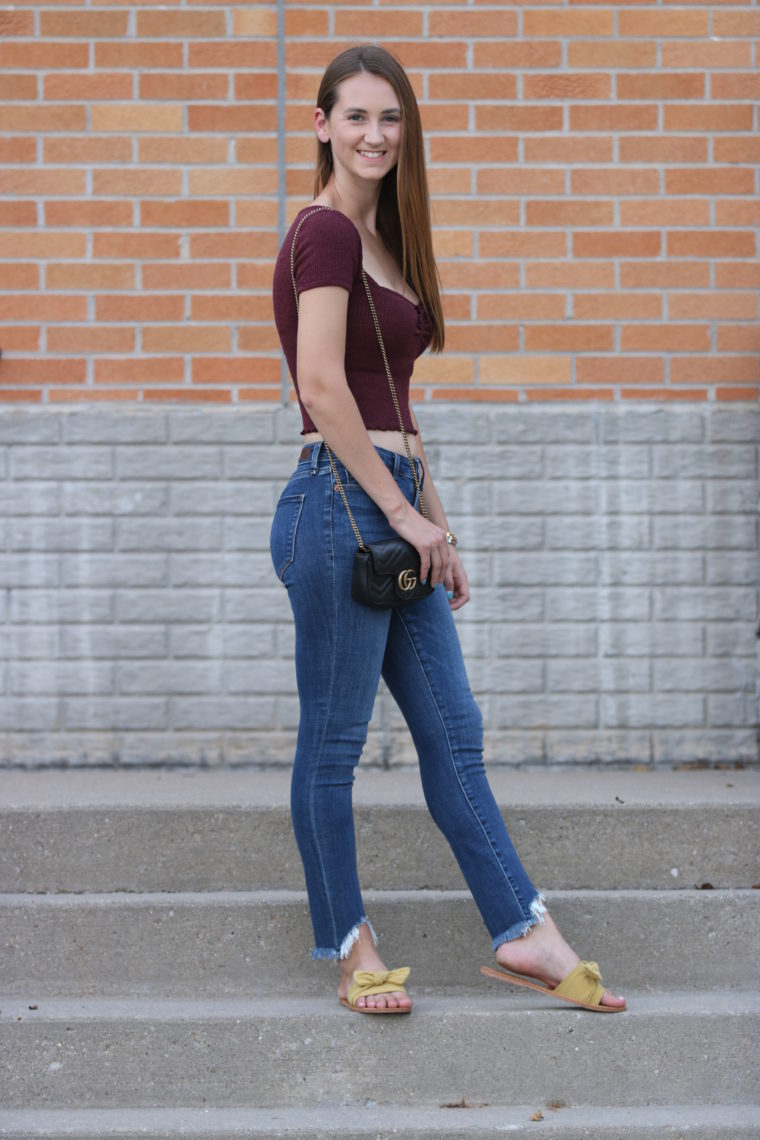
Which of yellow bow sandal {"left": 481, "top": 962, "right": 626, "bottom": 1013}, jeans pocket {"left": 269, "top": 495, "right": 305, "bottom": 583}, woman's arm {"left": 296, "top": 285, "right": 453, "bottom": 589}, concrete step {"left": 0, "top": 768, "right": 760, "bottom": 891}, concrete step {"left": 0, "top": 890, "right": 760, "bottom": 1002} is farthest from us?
concrete step {"left": 0, "top": 768, "right": 760, "bottom": 891}

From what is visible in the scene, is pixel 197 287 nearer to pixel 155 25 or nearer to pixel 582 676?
pixel 155 25

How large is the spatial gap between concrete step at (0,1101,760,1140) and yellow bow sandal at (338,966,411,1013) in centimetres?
20

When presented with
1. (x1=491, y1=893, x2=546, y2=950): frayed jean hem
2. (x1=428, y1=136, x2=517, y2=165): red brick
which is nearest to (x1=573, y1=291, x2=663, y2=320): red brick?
(x1=428, y1=136, x2=517, y2=165): red brick

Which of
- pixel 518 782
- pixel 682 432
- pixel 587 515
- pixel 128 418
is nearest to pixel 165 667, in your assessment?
pixel 128 418

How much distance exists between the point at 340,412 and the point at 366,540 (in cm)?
24

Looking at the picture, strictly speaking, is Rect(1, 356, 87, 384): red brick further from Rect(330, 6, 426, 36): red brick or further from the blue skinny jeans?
the blue skinny jeans

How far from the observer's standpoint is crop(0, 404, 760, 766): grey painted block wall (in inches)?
147

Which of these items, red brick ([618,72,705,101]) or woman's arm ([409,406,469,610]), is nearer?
woman's arm ([409,406,469,610])

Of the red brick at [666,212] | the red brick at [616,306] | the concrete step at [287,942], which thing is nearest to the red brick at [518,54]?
the red brick at [666,212]

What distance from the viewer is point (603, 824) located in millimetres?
3031

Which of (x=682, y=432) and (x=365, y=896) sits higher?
(x=682, y=432)

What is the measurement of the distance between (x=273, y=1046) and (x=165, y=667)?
1.46 meters

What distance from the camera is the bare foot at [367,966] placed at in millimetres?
2443

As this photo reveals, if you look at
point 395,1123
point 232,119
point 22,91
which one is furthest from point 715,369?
point 395,1123
